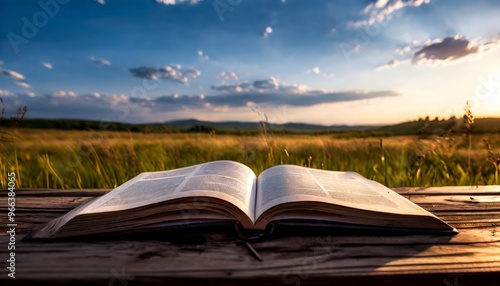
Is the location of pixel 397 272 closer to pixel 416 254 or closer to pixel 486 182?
pixel 416 254

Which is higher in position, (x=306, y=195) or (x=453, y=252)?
(x=306, y=195)

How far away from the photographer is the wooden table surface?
97 centimetres

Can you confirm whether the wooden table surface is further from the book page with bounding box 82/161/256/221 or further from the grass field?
the grass field

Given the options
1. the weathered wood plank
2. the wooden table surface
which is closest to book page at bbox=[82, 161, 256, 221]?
the wooden table surface

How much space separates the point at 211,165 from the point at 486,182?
2557mm

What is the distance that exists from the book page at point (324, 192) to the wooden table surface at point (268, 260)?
11 cm

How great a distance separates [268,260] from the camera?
106 cm

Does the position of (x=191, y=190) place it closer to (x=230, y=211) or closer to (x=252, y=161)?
(x=230, y=211)

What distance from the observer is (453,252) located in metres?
1.13

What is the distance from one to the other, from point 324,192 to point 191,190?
458mm

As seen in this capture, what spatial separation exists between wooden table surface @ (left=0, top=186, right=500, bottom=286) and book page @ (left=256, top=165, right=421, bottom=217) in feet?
0.36

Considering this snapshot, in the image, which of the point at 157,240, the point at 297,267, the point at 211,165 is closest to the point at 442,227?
the point at 297,267

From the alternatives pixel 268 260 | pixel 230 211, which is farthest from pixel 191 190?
pixel 268 260

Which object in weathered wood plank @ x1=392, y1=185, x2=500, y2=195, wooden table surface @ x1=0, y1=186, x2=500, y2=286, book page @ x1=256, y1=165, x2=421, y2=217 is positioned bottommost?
wooden table surface @ x1=0, y1=186, x2=500, y2=286
